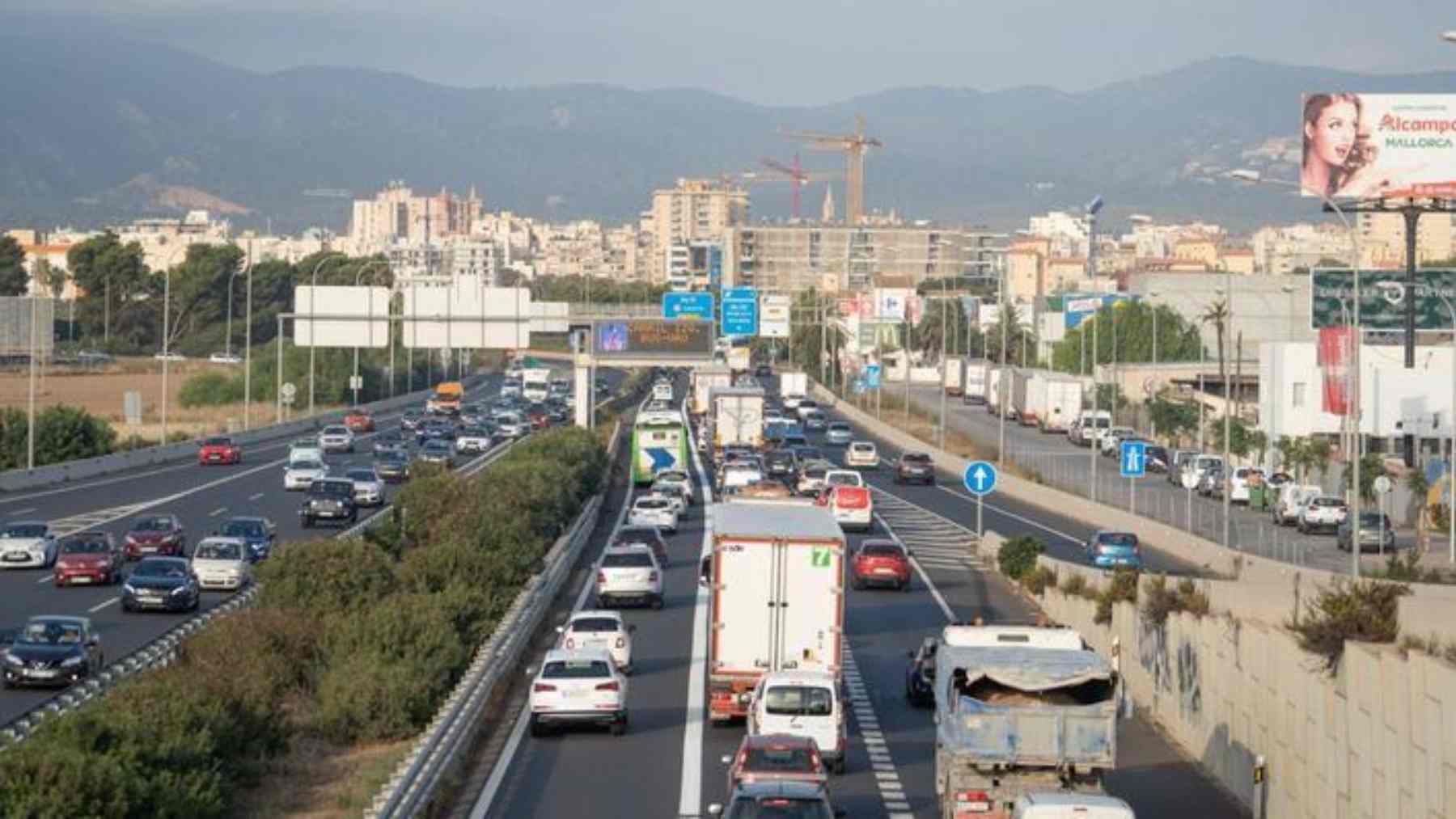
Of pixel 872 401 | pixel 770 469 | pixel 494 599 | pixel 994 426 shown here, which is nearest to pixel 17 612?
pixel 494 599

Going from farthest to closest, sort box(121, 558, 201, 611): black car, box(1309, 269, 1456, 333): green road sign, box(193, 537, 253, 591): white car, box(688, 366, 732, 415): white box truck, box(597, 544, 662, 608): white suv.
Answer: box(688, 366, 732, 415): white box truck < box(1309, 269, 1456, 333): green road sign < box(193, 537, 253, 591): white car < box(597, 544, 662, 608): white suv < box(121, 558, 201, 611): black car

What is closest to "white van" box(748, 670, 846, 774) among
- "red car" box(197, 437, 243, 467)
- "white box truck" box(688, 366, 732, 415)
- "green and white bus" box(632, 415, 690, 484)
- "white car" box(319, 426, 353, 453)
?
"green and white bus" box(632, 415, 690, 484)

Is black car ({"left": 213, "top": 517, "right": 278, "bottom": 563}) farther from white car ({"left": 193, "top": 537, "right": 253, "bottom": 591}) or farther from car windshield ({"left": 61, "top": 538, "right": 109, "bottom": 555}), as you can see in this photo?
car windshield ({"left": 61, "top": 538, "right": 109, "bottom": 555})

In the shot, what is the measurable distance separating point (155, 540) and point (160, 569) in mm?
8712

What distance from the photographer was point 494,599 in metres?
40.7

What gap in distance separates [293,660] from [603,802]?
1044cm

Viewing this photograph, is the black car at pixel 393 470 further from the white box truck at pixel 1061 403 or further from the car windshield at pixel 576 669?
the car windshield at pixel 576 669

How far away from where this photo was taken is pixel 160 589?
141 feet

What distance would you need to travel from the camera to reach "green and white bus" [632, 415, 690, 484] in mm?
77938

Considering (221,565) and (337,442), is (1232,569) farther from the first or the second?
(337,442)

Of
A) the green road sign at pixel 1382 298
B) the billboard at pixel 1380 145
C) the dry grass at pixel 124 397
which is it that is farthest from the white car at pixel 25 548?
the dry grass at pixel 124 397

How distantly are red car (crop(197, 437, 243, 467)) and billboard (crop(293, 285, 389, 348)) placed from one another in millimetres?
5034

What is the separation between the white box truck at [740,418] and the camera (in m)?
86.9

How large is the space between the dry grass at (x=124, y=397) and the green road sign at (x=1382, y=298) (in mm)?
48077
